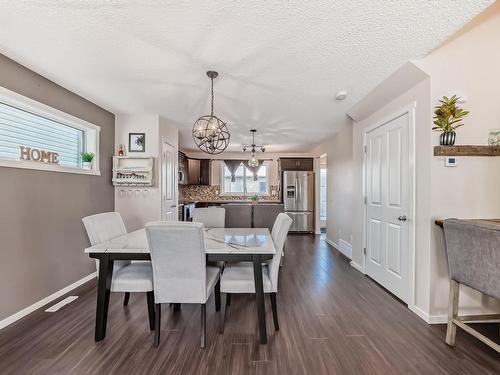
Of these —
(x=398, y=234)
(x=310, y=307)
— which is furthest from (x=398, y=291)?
(x=310, y=307)

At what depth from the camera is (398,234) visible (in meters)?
2.79

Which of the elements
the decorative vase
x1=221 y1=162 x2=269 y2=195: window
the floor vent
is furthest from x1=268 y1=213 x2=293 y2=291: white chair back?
x1=221 y1=162 x2=269 y2=195: window

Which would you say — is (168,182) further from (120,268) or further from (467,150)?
(467,150)

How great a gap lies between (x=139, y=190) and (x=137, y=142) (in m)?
0.77

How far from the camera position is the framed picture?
3953 mm

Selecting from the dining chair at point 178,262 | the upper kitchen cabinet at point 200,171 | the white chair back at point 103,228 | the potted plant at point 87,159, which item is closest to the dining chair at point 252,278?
the dining chair at point 178,262

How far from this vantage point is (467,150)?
228 centimetres

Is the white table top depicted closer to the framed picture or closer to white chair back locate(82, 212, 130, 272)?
white chair back locate(82, 212, 130, 272)

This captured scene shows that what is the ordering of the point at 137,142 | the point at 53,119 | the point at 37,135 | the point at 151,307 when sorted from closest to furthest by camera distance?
the point at 151,307
the point at 37,135
the point at 53,119
the point at 137,142

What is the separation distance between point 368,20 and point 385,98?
1.40m

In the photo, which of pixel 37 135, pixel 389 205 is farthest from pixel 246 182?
pixel 37 135

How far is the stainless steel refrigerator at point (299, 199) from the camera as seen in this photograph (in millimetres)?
6875

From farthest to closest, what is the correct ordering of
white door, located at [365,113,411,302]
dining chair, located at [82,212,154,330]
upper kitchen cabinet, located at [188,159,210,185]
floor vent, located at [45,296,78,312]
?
upper kitchen cabinet, located at [188,159,210,185] → white door, located at [365,113,411,302] → floor vent, located at [45,296,78,312] → dining chair, located at [82,212,154,330]

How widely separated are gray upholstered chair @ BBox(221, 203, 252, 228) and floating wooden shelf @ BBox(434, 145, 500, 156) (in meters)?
2.66
